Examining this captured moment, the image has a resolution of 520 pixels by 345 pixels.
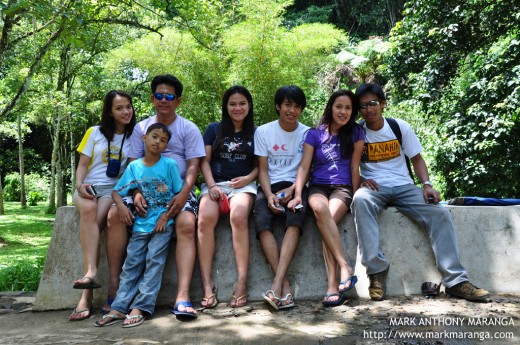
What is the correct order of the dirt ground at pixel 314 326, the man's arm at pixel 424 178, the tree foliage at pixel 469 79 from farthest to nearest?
the tree foliage at pixel 469 79 → the man's arm at pixel 424 178 → the dirt ground at pixel 314 326

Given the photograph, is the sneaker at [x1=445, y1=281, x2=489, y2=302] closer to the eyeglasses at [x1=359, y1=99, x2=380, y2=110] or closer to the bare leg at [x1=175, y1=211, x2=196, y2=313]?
the eyeglasses at [x1=359, y1=99, x2=380, y2=110]

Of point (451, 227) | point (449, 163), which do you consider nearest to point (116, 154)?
point (451, 227)

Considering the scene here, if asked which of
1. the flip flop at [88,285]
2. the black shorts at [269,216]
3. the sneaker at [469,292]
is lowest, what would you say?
the sneaker at [469,292]

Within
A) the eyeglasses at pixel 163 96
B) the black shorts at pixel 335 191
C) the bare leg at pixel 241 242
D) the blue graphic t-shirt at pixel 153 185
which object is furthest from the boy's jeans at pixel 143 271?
the black shorts at pixel 335 191

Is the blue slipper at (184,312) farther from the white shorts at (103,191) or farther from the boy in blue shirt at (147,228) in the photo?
the white shorts at (103,191)

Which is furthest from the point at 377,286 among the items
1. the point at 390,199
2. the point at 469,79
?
the point at 469,79

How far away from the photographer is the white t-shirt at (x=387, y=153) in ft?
11.5

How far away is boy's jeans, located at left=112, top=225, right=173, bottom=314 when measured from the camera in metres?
2.98

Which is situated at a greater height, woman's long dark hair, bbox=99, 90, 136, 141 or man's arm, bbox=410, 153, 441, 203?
woman's long dark hair, bbox=99, 90, 136, 141

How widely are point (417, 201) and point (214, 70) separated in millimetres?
9475

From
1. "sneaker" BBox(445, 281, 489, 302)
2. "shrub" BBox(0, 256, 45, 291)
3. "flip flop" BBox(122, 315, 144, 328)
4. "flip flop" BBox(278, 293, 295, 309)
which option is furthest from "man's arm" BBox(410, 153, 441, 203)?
"shrub" BBox(0, 256, 45, 291)

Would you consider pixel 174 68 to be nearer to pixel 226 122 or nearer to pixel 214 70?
pixel 214 70

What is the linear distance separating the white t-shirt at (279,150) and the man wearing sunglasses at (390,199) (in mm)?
498

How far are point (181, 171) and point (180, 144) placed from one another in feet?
0.65
